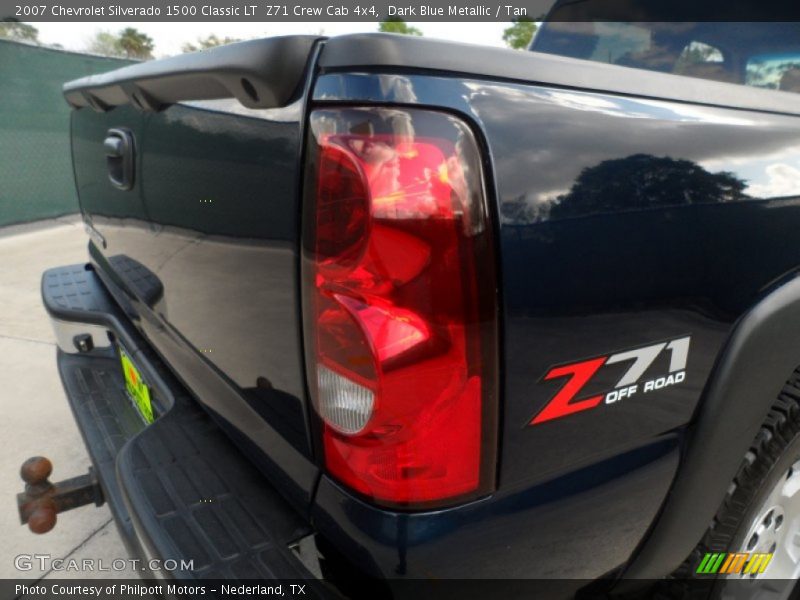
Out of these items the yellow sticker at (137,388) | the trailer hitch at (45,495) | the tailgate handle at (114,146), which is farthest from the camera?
the yellow sticker at (137,388)

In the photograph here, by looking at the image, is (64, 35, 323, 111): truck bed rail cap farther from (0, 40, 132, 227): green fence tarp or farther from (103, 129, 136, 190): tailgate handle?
(0, 40, 132, 227): green fence tarp

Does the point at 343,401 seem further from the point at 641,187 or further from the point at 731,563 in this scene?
the point at 731,563

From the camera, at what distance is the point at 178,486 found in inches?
52.9

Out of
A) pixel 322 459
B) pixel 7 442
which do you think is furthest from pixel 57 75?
pixel 322 459

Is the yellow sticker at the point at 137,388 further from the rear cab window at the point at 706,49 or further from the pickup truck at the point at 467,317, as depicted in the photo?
the rear cab window at the point at 706,49

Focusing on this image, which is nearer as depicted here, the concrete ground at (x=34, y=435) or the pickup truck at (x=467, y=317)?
the pickup truck at (x=467, y=317)

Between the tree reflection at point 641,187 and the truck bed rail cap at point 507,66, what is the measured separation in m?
0.14

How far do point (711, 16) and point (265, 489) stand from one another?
2.29m

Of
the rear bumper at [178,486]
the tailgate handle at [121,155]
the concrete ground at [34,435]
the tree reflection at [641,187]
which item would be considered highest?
the tree reflection at [641,187]

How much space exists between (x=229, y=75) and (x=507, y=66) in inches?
19.6

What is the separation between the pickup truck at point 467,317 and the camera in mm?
906

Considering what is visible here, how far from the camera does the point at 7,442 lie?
2.85 metres

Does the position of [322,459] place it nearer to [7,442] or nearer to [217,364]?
[217,364]

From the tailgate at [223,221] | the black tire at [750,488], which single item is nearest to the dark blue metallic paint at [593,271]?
the tailgate at [223,221]
